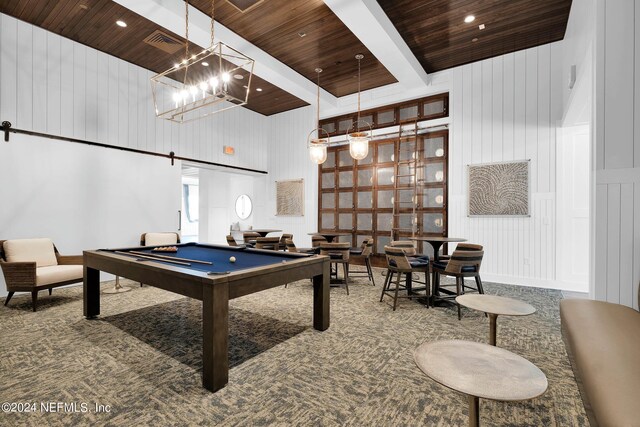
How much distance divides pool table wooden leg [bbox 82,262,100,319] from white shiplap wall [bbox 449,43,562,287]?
19.6ft

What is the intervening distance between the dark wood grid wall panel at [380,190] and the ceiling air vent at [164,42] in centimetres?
418

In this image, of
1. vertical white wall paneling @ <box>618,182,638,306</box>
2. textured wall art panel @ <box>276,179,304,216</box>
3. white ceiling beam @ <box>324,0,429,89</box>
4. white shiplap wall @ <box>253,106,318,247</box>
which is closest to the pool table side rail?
vertical white wall paneling @ <box>618,182,638,306</box>

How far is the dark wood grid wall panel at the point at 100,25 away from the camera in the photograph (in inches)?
170

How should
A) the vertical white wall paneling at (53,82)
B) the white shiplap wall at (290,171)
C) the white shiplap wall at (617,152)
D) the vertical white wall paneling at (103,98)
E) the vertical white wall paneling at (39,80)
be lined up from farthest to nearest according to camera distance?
the white shiplap wall at (290,171), the vertical white wall paneling at (103,98), the vertical white wall paneling at (53,82), the vertical white wall paneling at (39,80), the white shiplap wall at (617,152)

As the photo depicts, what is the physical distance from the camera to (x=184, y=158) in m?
6.86

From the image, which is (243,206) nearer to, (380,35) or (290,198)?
(290,198)

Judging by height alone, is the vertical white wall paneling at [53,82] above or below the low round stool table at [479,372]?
above

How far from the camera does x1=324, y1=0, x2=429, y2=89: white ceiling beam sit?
4004 millimetres

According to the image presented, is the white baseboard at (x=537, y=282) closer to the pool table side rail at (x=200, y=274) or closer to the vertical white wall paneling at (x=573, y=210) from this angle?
the vertical white wall paneling at (x=573, y=210)

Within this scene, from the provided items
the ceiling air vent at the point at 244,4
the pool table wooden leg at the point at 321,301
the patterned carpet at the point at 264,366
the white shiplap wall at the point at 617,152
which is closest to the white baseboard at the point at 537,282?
the patterned carpet at the point at 264,366

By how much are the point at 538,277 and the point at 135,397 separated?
6.06m

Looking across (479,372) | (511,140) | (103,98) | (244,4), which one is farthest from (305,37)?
(479,372)

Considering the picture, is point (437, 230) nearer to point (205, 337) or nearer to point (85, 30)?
point (205, 337)

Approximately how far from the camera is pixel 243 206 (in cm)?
1080
